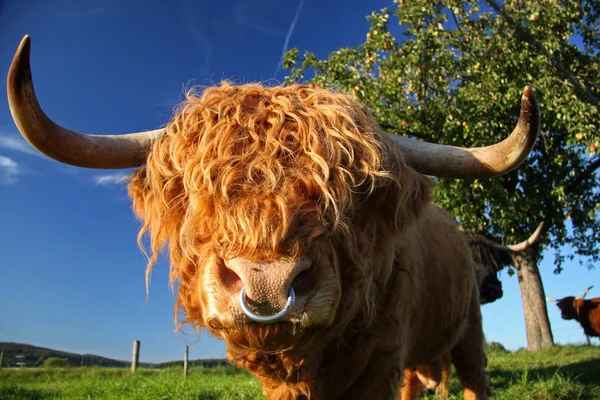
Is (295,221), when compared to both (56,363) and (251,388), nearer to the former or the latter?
(251,388)

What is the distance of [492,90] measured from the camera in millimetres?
12781

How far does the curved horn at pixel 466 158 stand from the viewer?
2973mm

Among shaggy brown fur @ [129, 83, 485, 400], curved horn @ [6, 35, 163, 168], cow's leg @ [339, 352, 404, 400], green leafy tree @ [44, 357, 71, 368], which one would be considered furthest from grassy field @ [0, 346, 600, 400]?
green leafy tree @ [44, 357, 71, 368]

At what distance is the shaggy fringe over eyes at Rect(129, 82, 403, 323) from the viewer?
2078mm

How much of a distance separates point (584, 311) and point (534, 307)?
4139 millimetres

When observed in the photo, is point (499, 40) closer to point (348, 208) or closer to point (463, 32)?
point (463, 32)

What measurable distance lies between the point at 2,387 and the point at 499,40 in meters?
13.1

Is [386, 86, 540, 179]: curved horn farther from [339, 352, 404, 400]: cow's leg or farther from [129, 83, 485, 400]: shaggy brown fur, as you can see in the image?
[339, 352, 404, 400]: cow's leg

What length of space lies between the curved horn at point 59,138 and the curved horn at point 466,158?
150cm

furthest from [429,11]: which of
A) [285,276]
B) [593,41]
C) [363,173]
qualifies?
[285,276]

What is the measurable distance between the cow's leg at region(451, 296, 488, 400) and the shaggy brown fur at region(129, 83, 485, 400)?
7.37 feet

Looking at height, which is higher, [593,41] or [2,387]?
[593,41]

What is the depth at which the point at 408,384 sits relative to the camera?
6008mm

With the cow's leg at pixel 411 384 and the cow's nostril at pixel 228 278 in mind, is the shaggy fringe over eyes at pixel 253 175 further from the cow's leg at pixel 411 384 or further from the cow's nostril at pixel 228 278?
the cow's leg at pixel 411 384
